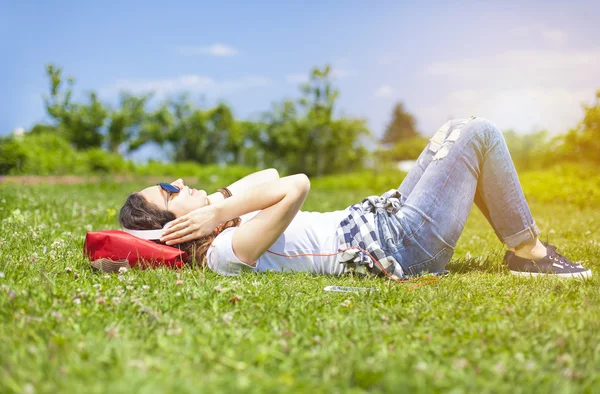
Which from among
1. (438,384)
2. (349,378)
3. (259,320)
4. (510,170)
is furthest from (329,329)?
(510,170)

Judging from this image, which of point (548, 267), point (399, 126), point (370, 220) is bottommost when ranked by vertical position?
point (548, 267)

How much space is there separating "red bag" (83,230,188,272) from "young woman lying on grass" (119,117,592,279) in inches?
3.8

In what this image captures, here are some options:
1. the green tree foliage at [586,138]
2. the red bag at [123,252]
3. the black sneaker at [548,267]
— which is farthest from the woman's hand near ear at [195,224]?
the green tree foliage at [586,138]

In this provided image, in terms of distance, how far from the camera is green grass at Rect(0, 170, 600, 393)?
6.63ft

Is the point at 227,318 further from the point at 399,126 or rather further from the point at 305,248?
the point at 399,126

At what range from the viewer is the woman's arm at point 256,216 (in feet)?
11.8

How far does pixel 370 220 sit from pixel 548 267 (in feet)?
4.65

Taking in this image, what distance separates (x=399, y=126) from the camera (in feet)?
196

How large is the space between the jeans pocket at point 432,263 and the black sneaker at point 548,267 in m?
0.62

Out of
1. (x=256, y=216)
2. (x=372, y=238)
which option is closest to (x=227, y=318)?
(x=256, y=216)

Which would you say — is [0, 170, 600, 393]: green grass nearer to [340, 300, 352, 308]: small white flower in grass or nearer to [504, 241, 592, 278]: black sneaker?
[340, 300, 352, 308]: small white flower in grass

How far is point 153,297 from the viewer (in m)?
3.15

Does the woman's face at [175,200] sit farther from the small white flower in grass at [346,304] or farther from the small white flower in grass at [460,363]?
the small white flower in grass at [460,363]

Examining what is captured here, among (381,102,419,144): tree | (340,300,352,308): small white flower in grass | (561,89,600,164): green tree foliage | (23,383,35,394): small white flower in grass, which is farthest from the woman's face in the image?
(381,102,419,144): tree
